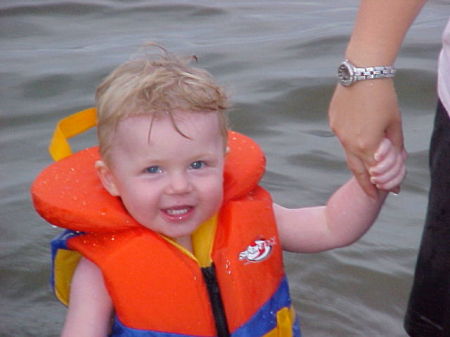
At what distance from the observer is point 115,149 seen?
10.2ft

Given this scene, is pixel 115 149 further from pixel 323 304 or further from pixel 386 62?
pixel 323 304

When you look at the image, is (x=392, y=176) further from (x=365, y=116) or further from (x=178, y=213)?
(x=178, y=213)

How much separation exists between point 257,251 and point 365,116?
860 mm

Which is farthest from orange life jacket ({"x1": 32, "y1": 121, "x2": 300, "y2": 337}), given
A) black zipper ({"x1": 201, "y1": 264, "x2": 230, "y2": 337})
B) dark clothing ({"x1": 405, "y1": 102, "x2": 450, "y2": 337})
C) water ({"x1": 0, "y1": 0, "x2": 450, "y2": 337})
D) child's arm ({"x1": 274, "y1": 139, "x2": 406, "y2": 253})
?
water ({"x1": 0, "y1": 0, "x2": 450, "y2": 337})

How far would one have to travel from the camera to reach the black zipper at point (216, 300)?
10.6ft

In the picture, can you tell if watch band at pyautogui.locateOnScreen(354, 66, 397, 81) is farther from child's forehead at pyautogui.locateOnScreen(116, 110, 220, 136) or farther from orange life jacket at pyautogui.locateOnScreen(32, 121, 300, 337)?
orange life jacket at pyautogui.locateOnScreen(32, 121, 300, 337)

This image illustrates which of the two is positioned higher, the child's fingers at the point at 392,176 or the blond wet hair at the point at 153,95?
the blond wet hair at the point at 153,95

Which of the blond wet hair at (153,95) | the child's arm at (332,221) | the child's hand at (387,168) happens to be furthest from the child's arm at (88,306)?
the child's hand at (387,168)

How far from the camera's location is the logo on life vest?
10.8ft

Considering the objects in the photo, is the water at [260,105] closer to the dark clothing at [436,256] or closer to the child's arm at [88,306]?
the child's arm at [88,306]

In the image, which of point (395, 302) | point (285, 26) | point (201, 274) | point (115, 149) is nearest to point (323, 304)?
point (395, 302)

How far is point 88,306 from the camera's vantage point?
319 cm

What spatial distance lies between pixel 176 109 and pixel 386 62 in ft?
2.32

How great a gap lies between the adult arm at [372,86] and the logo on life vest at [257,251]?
28.0 inches
